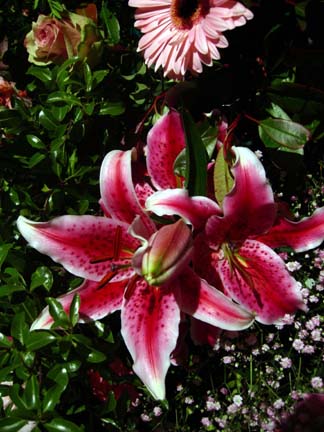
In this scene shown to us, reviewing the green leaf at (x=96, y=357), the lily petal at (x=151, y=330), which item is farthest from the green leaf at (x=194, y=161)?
the green leaf at (x=96, y=357)

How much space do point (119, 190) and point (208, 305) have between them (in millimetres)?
171

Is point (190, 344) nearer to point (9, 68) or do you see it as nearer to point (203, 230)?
point (203, 230)

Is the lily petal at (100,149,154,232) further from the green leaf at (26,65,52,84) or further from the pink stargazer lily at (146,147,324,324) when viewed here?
the green leaf at (26,65,52,84)

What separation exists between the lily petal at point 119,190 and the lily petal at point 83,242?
0.02m

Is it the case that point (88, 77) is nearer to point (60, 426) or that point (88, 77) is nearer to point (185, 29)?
point (185, 29)

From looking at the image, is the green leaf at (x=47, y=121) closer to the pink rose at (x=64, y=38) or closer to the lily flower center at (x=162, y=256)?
the pink rose at (x=64, y=38)

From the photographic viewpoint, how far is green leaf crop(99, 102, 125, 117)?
0.88 m

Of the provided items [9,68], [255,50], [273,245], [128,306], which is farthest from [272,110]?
[9,68]

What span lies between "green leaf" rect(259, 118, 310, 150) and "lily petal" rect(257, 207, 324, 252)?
17 centimetres

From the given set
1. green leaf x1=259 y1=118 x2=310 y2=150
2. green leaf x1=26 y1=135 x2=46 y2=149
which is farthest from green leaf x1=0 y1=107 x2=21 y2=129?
green leaf x1=259 y1=118 x2=310 y2=150

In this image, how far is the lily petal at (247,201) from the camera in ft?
2.15

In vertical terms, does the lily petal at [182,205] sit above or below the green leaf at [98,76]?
below

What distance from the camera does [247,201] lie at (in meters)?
0.67

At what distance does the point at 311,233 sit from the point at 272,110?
27 centimetres
